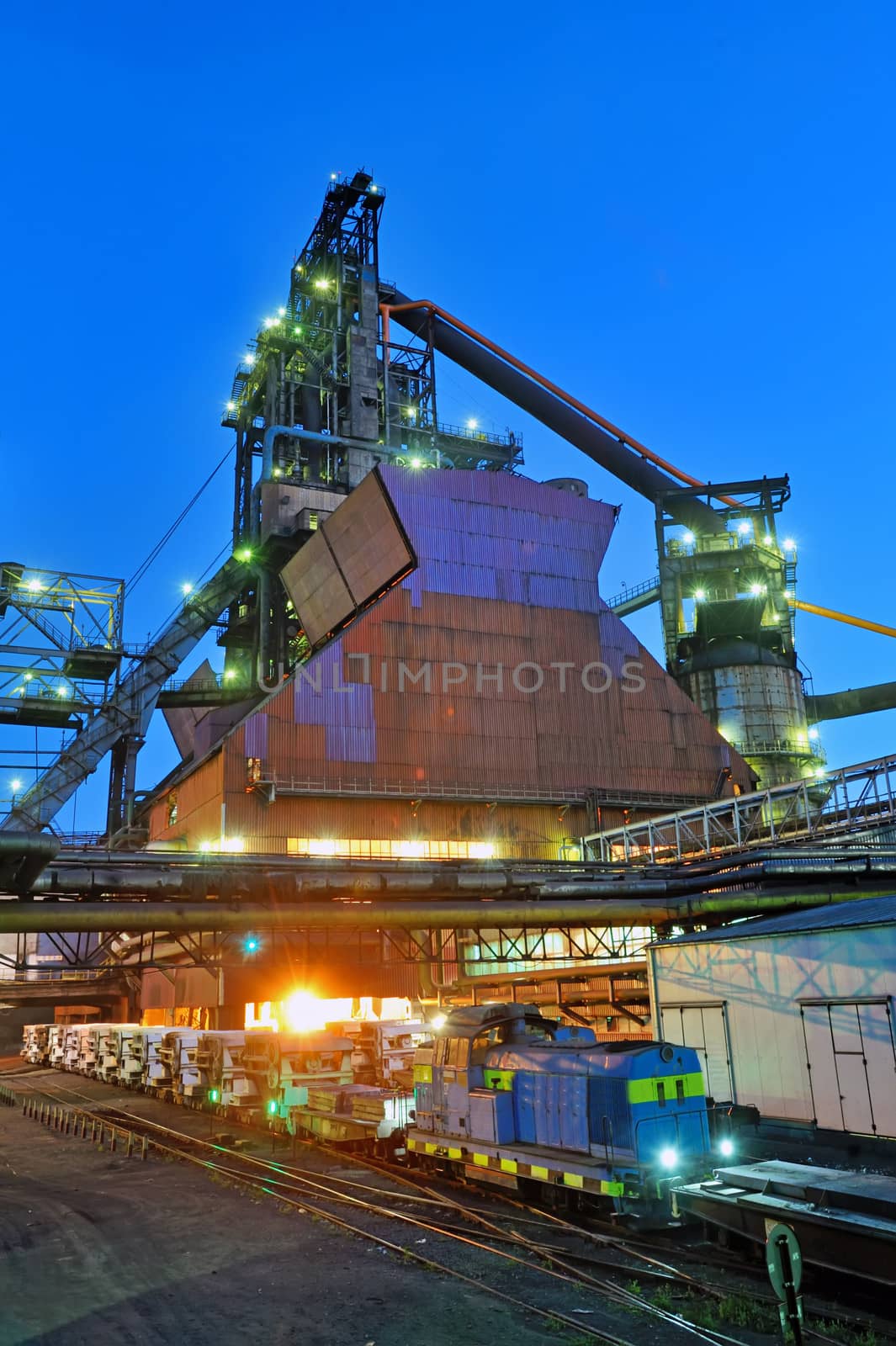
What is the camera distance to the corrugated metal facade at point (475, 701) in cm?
4103

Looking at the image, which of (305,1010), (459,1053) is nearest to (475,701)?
(305,1010)

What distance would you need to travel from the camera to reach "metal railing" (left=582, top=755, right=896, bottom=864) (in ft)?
105

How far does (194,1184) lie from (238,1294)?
770 centimetres

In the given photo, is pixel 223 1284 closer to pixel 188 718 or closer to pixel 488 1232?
pixel 488 1232

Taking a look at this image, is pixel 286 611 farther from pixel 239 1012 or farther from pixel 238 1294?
pixel 238 1294

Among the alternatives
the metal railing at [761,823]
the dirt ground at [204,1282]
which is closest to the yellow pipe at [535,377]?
the metal railing at [761,823]

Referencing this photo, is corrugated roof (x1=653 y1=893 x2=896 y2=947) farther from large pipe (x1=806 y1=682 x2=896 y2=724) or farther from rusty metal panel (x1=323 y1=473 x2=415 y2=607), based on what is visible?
large pipe (x1=806 y1=682 x2=896 y2=724)

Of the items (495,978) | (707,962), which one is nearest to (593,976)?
(495,978)

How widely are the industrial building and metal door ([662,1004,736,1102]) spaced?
22 millimetres

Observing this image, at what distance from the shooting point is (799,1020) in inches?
765

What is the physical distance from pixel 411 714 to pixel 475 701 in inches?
130

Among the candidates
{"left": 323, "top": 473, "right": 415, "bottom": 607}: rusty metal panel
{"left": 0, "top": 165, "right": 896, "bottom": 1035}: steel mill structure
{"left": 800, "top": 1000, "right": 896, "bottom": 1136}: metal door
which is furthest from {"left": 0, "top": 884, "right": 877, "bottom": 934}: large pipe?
{"left": 323, "top": 473, "right": 415, "bottom": 607}: rusty metal panel

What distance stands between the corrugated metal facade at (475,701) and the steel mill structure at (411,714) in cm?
12

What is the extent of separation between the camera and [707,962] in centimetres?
2212
